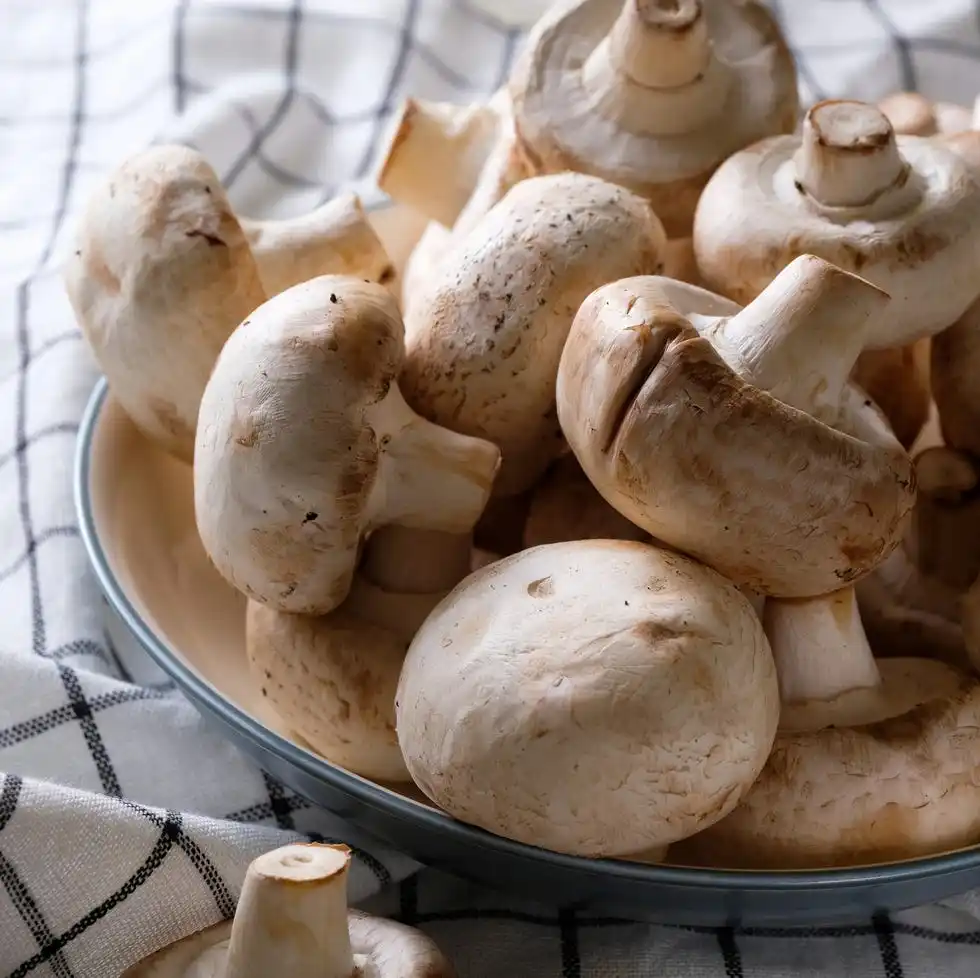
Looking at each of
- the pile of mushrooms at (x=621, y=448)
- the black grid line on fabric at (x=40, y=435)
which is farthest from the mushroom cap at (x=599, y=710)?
the black grid line on fabric at (x=40, y=435)

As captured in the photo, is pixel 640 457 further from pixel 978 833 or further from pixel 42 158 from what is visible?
pixel 42 158

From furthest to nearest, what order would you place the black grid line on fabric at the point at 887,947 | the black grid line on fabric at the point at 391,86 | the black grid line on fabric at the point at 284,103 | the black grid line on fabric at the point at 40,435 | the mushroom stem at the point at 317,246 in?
the black grid line on fabric at the point at 391,86 → the black grid line on fabric at the point at 284,103 → the black grid line on fabric at the point at 40,435 → the mushroom stem at the point at 317,246 → the black grid line on fabric at the point at 887,947

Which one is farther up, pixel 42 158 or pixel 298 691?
pixel 42 158

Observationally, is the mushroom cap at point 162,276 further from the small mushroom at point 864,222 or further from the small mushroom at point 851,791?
the small mushroom at point 851,791

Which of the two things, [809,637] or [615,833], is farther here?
[809,637]

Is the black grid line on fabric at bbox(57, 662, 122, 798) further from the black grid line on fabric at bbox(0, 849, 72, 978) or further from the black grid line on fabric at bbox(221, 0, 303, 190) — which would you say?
the black grid line on fabric at bbox(221, 0, 303, 190)

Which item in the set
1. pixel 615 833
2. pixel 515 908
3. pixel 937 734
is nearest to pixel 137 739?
pixel 515 908

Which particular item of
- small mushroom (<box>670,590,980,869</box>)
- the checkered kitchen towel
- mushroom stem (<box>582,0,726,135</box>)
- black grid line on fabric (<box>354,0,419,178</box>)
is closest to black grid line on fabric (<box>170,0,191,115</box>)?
the checkered kitchen towel
